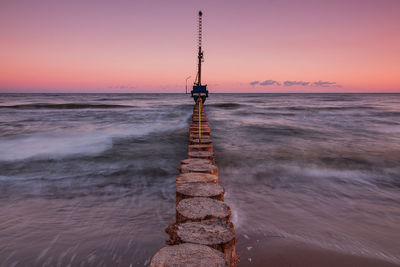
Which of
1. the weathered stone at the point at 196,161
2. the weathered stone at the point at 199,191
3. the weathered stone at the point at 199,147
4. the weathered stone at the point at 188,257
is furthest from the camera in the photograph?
the weathered stone at the point at 199,147

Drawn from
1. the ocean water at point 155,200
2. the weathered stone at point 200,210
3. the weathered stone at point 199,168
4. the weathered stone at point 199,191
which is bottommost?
the ocean water at point 155,200

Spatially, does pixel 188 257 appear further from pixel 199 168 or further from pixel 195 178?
pixel 199 168

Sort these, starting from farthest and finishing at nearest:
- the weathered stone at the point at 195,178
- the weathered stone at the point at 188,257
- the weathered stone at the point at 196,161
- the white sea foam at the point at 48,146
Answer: the white sea foam at the point at 48,146, the weathered stone at the point at 196,161, the weathered stone at the point at 195,178, the weathered stone at the point at 188,257

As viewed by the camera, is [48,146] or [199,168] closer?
[199,168]

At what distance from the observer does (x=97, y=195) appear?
4844mm

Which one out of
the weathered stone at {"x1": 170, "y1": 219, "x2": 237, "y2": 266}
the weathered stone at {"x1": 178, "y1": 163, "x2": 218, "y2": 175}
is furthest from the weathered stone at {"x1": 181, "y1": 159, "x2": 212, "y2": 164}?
the weathered stone at {"x1": 170, "y1": 219, "x2": 237, "y2": 266}

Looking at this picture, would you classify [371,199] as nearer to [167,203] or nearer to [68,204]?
[167,203]

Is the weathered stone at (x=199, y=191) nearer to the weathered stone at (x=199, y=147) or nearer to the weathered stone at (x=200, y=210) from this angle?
the weathered stone at (x=200, y=210)

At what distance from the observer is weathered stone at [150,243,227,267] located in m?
1.56

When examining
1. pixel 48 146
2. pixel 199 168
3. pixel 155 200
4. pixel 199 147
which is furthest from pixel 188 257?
pixel 48 146

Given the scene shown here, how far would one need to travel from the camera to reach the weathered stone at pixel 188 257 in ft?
5.11

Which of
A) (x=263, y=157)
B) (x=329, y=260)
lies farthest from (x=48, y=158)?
(x=329, y=260)

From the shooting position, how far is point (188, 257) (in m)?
1.61

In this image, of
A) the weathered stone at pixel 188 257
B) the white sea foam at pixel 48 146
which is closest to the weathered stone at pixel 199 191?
the weathered stone at pixel 188 257
